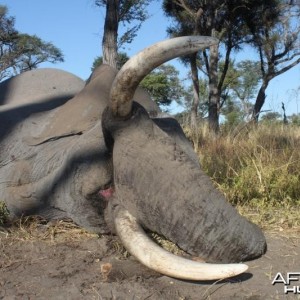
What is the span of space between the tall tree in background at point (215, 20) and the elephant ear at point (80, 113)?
1188cm

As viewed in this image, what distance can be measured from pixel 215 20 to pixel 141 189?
54.9 feet

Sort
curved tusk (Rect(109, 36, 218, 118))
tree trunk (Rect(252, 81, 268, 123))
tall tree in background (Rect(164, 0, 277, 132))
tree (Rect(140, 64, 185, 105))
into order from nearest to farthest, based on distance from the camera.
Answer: curved tusk (Rect(109, 36, 218, 118)) < tall tree in background (Rect(164, 0, 277, 132)) < tree trunk (Rect(252, 81, 268, 123)) < tree (Rect(140, 64, 185, 105))

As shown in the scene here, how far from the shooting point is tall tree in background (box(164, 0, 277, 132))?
16.6 meters

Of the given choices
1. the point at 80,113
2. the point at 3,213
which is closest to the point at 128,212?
the point at 80,113

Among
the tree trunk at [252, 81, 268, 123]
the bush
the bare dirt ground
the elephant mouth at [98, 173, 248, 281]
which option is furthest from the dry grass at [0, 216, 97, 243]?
the tree trunk at [252, 81, 268, 123]

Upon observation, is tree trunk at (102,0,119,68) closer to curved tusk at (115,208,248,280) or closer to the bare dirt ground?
the bare dirt ground

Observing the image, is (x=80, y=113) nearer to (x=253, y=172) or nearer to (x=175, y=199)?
(x=175, y=199)

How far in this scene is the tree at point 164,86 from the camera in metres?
32.1

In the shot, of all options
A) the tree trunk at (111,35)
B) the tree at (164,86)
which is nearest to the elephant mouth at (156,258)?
the tree trunk at (111,35)

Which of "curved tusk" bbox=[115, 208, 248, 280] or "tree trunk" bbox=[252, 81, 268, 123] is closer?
"curved tusk" bbox=[115, 208, 248, 280]

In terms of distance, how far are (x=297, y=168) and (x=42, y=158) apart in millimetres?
2741

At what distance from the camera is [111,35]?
26.0ft

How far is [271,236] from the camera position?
11.7 ft

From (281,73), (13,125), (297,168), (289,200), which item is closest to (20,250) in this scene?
(13,125)
